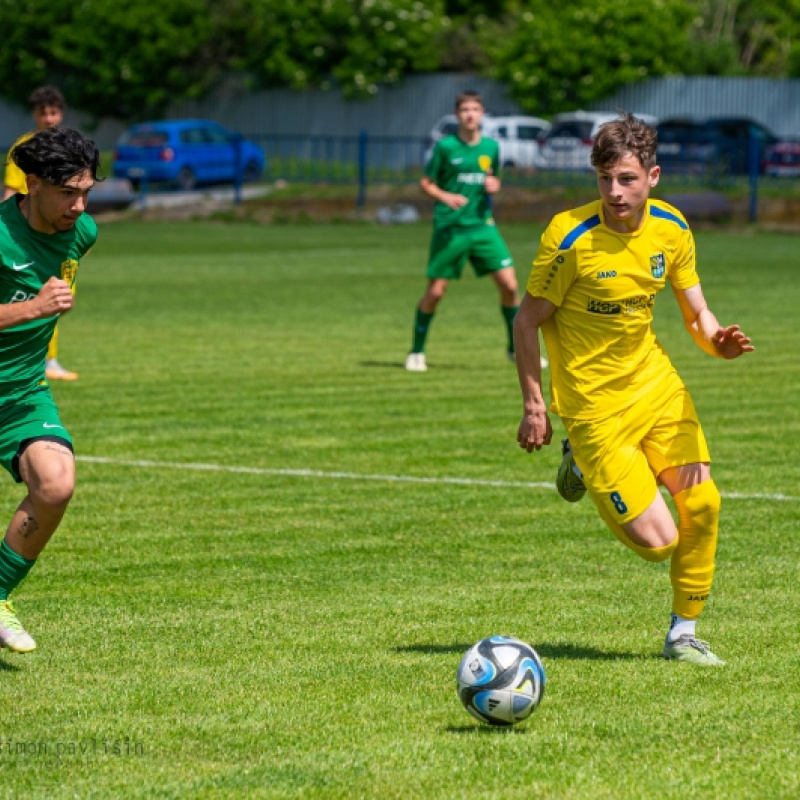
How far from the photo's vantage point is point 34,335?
6535 mm

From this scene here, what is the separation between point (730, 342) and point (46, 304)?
2522mm

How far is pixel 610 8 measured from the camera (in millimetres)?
53875

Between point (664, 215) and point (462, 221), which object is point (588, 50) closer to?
point (462, 221)

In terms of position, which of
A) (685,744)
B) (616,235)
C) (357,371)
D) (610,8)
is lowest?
(610,8)

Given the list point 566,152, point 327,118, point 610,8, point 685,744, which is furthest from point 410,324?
point 327,118

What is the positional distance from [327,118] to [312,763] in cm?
5475

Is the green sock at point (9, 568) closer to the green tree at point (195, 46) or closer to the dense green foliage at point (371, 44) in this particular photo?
the dense green foliage at point (371, 44)

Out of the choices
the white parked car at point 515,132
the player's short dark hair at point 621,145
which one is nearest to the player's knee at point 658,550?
the player's short dark hair at point 621,145

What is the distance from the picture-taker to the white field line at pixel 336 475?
976 centimetres

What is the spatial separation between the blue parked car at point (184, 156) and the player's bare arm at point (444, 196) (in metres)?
28.3

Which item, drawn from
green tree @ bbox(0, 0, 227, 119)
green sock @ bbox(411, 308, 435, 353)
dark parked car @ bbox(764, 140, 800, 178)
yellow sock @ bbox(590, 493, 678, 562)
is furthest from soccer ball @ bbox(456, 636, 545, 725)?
green tree @ bbox(0, 0, 227, 119)

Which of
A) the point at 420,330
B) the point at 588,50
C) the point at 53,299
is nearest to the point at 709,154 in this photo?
the point at 588,50

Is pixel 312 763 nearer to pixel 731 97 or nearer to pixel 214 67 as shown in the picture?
pixel 731 97

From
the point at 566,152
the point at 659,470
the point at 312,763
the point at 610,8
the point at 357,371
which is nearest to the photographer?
the point at 312,763
